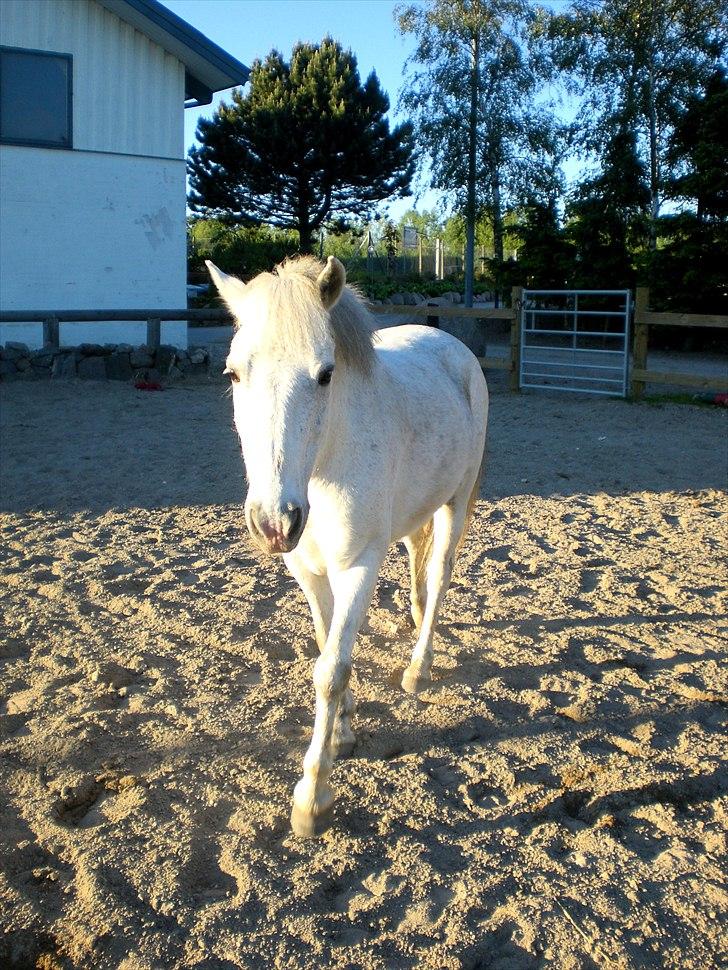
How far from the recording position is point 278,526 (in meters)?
2.05

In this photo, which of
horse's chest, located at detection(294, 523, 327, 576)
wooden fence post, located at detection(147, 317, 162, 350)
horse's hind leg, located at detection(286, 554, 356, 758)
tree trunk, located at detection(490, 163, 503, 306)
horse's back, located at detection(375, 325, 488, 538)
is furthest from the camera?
tree trunk, located at detection(490, 163, 503, 306)

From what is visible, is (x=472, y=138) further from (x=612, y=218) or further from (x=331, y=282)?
(x=331, y=282)

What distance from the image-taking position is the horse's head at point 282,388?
2076 millimetres

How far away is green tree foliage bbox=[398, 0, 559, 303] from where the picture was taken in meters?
23.3

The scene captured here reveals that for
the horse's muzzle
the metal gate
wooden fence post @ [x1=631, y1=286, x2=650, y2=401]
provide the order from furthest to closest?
the metal gate
wooden fence post @ [x1=631, y1=286, x2=650, y2=401]
the horse's muzzle

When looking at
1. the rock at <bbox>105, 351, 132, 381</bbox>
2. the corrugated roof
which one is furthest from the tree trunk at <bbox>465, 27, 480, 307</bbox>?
the rock at <bbox>105, 351, 132, 381</bbox>

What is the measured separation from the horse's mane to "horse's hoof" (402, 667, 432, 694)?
140cm

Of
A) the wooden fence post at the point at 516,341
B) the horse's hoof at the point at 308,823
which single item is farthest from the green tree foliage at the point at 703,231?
the horse's hoof at the point at 308,823

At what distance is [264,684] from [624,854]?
5.29 feet

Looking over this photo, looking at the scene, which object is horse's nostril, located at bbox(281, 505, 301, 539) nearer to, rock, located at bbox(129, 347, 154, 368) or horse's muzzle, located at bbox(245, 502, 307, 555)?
horse's muzzle, located at bbox(245, 502, 307, 555)

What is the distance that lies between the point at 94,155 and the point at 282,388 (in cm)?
1344

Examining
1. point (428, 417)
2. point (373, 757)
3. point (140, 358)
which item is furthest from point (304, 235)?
point (373, 757)

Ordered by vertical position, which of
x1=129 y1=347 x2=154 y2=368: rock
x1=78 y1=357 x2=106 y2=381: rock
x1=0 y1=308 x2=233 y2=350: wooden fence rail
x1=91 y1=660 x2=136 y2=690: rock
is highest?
x1=0 y1=308 x2=233 y2=350: wooden fence rail

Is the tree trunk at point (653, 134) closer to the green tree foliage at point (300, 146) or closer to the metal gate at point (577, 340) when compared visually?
the metal gate at point (577, 340)
